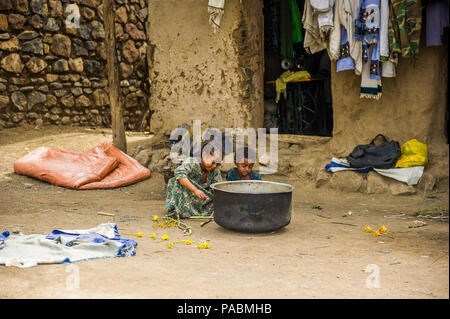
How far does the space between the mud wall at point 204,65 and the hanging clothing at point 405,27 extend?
191 centimetres

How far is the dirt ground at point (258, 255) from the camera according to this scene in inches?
91.4

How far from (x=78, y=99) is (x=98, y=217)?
535 cm

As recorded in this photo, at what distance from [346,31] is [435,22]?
36.4 inches

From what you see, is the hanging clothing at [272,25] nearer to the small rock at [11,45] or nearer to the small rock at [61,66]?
the small rock at [61,66]

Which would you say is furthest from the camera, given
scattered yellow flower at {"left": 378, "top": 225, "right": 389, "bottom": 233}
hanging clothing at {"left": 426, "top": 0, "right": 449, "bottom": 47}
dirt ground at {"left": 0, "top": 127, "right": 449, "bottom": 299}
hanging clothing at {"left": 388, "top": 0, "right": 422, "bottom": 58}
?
hanging clothing at {"left": 388, "top": 0, "right": 422, "bottom": 58}

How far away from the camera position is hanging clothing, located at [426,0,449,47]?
4.49 m

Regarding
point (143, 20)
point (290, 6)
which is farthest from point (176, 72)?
point (143, 20)

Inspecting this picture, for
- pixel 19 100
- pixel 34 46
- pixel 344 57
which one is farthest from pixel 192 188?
pixel 34 46

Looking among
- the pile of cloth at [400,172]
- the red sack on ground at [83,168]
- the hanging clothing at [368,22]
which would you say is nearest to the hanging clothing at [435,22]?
the hanging clothing at [368,22]

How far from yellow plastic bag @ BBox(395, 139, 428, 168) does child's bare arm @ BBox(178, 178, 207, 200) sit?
2.49 m

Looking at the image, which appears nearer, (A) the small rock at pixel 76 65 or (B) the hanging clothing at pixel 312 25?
(B) the hanging clothing at pixel 312 25

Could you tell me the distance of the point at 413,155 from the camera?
5051 millimetres

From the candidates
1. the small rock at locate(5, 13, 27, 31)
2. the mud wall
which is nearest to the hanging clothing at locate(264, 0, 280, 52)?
the mud wall

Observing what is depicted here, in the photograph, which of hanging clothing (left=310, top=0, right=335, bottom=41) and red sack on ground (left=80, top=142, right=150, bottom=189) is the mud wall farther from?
hanging clothing (left=310, top=0, right=335, bottom=41)
